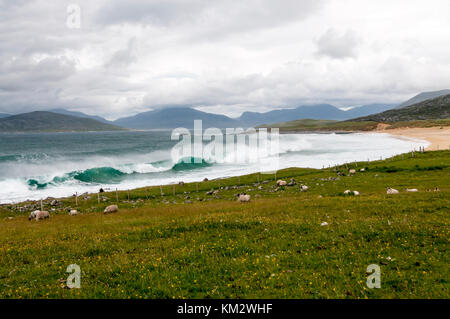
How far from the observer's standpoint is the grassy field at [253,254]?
1003 cm

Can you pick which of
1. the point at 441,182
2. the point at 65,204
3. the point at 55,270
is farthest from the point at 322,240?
the point at 65,204

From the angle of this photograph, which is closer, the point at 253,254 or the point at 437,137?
the point at 253,254

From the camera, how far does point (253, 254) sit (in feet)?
43.3

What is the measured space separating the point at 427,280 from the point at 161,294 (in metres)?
9.13

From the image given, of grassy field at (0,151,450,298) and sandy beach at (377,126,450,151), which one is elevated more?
sandy beach at (377,126,450,151)

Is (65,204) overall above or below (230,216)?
below

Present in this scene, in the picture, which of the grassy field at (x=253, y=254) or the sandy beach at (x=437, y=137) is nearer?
the grassy field at (x=253, y=254)

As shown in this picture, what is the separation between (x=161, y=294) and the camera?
10.0m

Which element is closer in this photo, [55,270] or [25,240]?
[55,270]

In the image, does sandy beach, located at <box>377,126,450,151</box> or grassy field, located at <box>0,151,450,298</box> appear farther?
sandy beach, located at <box>377,126,450,151</box>

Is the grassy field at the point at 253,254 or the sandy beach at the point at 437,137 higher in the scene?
the sandy beach at the point at 437,137

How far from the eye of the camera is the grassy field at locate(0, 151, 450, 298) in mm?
10031

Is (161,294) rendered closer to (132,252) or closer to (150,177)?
(132,252)

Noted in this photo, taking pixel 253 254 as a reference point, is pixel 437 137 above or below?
above
